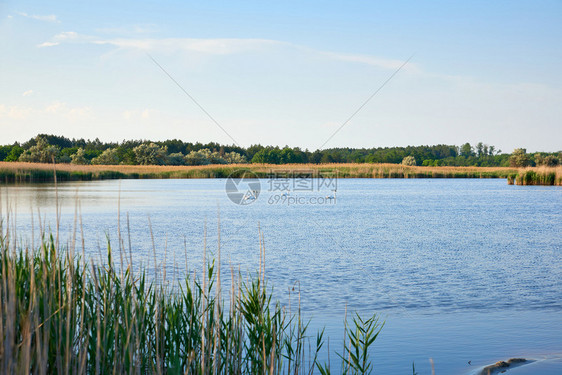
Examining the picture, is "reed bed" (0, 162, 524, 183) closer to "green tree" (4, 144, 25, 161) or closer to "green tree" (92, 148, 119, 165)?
"green tree" (92, 148, 119, 165)

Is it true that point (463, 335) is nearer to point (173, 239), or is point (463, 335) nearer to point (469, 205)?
point (173, 239)

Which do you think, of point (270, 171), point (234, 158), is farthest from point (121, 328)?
point (234, 158)

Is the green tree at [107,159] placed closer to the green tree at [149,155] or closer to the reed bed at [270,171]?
the green tree at [149,155]

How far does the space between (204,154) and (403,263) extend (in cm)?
6688

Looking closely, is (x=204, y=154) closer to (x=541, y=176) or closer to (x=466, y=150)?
(x=541, y=176)

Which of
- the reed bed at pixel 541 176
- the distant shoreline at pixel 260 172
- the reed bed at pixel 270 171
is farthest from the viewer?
the reed bed at pixel 270 171

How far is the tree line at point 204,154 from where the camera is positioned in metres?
61.2

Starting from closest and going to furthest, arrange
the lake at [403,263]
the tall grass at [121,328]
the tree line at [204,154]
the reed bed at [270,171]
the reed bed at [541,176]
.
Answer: the tall grass at [121,328] < the lake at [403,263] < the reed bed at [541,176] < the reed bed at [270,171] < the tree line at [204,154]

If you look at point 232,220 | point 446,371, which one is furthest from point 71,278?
point 232,220

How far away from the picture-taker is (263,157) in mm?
63938

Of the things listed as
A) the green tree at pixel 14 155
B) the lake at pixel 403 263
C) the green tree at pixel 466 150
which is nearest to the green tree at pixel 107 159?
the green tree at pixel 14 155

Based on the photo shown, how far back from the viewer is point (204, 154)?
7500 cm

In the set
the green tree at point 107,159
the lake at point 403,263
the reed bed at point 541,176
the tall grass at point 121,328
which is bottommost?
the lake at point 403,263

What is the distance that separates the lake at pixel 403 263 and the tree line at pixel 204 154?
39.2 m
